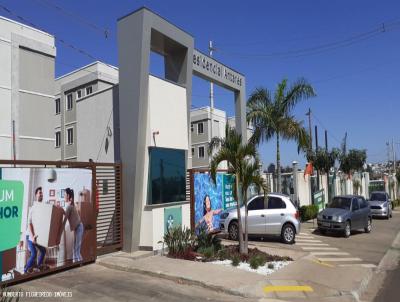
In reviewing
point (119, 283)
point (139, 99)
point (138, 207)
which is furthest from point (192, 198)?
point (119, 283)

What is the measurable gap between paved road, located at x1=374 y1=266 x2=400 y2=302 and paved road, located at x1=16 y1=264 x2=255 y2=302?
9.63 feet

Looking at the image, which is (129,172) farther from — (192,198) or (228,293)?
(228,293)

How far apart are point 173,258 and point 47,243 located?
11.5 feet

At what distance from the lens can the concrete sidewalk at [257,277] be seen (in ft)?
29.3

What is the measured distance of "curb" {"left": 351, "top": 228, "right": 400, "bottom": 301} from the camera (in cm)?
942

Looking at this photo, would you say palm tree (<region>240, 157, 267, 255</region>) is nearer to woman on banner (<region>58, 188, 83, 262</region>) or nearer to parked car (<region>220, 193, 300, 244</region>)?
parked car (<region>220, 193, 300, 244</region>)

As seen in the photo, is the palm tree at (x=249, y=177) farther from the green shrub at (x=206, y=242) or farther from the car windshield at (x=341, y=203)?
the car windshield at (x=341, y=203)

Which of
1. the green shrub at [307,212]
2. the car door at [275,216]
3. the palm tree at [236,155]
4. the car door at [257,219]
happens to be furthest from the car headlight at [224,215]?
the green shrub at [307,212]

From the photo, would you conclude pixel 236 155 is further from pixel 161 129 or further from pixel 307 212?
pixel 307 212

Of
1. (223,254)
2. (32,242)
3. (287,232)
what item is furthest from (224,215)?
(32,242)

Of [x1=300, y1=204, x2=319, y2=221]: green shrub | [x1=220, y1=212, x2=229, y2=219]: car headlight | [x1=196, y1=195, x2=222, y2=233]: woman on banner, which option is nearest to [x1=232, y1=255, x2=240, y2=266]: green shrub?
[x1=196, y1=195, x2=222, y2=233]: woman on banner

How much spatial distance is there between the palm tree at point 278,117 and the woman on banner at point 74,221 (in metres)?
12.4

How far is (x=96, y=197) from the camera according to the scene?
11406 millimetres

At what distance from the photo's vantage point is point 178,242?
40.2 feet
